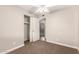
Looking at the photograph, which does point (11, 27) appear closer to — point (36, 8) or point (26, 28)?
point (26, 28)

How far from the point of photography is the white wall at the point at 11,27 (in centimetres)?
150

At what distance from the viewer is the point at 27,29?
1624mm

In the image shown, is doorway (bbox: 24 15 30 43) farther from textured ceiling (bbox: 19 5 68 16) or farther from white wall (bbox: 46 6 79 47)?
white wall (bbox: 46 6 79 47)

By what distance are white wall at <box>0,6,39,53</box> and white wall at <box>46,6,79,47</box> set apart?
64cm

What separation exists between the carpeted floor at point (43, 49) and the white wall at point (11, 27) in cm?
17

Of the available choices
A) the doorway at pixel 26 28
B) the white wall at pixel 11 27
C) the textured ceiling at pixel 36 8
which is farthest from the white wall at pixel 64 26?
the white wall at pixel 11 27

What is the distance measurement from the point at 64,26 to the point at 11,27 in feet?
4.02

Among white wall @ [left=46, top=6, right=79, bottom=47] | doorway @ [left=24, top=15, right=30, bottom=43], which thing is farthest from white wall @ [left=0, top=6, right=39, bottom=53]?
white wall @ [left=46, top=6, right=79, bottom=47]

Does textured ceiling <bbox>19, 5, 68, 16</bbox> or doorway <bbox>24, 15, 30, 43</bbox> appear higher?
textured ceiling <bbox>19, 5, 68, 16</bbox>

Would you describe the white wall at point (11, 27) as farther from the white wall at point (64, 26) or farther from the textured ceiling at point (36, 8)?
the white wall at point (64, 26)

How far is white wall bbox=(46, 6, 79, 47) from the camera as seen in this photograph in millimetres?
Answer: 1475

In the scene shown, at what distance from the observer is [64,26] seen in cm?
153
